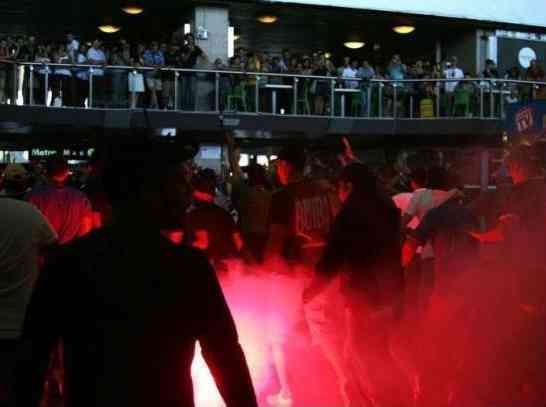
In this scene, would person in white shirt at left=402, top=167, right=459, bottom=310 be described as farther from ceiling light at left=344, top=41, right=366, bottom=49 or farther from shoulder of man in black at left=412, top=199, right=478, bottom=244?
ceiling light at left=344, top=41, right=366, bottom=49

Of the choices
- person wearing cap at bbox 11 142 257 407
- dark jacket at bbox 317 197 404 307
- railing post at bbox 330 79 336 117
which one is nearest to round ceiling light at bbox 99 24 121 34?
railing post at bbox 330 79 336 117

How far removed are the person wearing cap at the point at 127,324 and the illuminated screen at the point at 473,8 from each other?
2421 centimetres

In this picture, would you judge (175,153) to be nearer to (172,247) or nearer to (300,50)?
(172,247)

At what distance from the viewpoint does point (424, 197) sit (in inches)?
323

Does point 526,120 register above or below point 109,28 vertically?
below

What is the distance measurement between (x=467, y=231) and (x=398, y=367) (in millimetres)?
1239

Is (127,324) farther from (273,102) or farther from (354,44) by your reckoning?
(354,44)

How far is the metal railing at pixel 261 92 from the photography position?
18234 millimetres

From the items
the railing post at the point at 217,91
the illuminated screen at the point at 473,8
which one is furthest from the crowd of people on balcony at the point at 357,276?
the illuminated screen at the point at 473,8

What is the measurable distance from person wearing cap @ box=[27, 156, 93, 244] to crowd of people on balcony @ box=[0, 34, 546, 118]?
11901mm

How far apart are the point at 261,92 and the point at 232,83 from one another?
711mm

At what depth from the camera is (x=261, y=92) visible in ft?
64.3

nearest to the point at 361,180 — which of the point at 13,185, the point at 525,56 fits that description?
the point at 13,185

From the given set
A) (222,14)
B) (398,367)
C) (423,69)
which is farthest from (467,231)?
(222,14)
